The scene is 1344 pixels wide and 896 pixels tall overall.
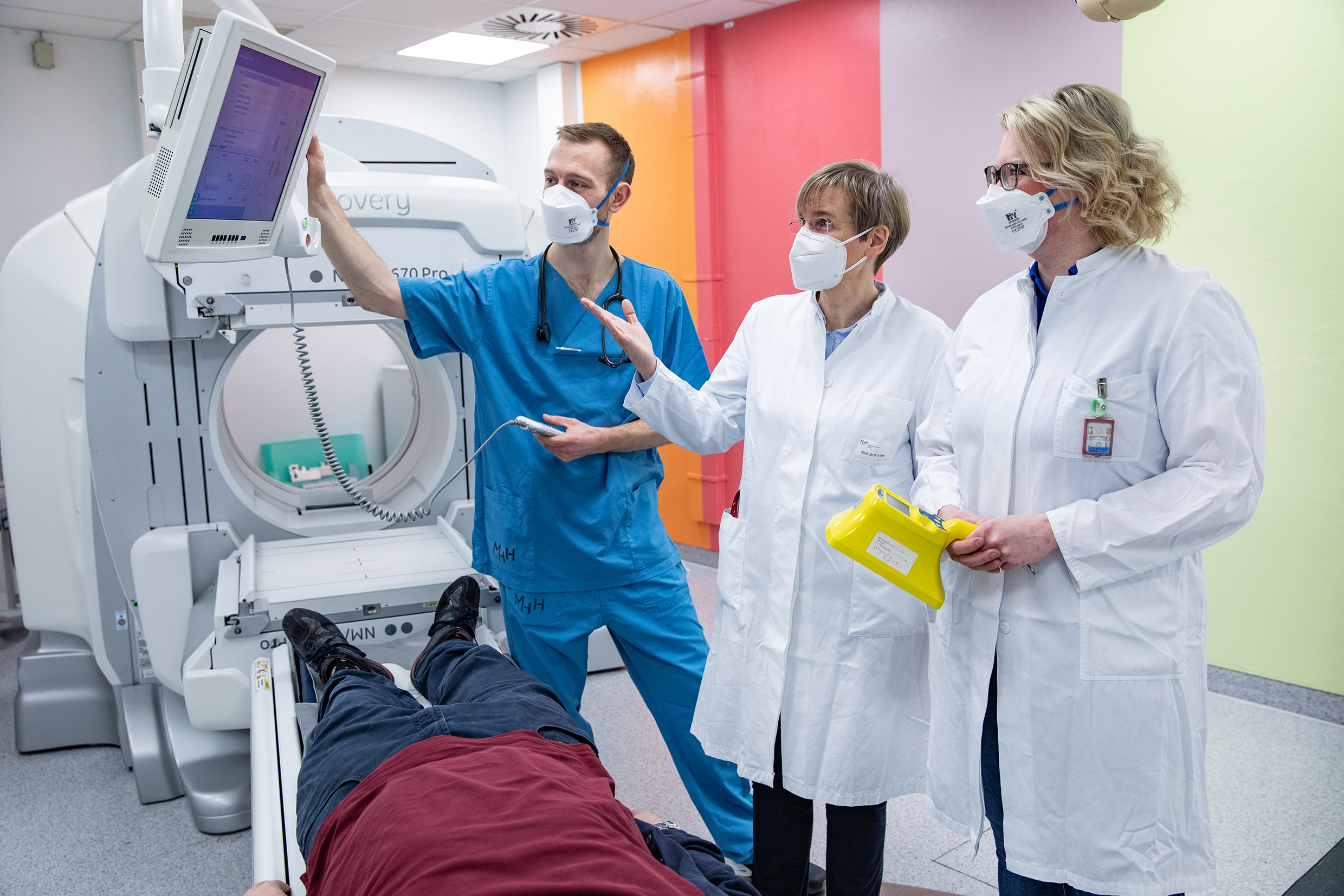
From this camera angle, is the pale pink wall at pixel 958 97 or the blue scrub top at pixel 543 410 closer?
the blue scrub top at pixel 543 410

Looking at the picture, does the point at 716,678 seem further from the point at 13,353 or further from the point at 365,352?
the point at 365,352

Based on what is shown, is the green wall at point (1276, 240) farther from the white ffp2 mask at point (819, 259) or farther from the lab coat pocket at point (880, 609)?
the lab coat pocket at point (880, 609)

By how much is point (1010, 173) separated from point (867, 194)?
1.11ft

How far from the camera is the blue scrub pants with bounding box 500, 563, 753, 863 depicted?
1893mm

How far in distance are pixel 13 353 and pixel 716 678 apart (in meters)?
2.02

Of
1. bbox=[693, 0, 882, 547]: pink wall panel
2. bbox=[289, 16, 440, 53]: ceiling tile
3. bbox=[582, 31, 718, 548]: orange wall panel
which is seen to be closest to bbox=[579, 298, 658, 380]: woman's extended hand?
bbox=[693, 0, 882, 547]: pink wall panel

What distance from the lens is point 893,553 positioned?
4.23 ft

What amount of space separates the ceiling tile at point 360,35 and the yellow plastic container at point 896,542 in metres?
3.58

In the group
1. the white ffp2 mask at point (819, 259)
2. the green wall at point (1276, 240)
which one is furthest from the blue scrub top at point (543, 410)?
the green wall at point (1276, 240)

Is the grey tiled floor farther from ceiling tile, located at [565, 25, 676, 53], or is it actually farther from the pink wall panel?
ceiling tile, located at [565, 25, 676, 53]

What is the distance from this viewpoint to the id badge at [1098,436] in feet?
3.85

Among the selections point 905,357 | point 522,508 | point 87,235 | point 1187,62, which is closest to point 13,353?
point 87,235

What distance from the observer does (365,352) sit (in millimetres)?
5270

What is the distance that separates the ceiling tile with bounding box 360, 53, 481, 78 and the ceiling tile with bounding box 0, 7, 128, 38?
1123 millimetres
